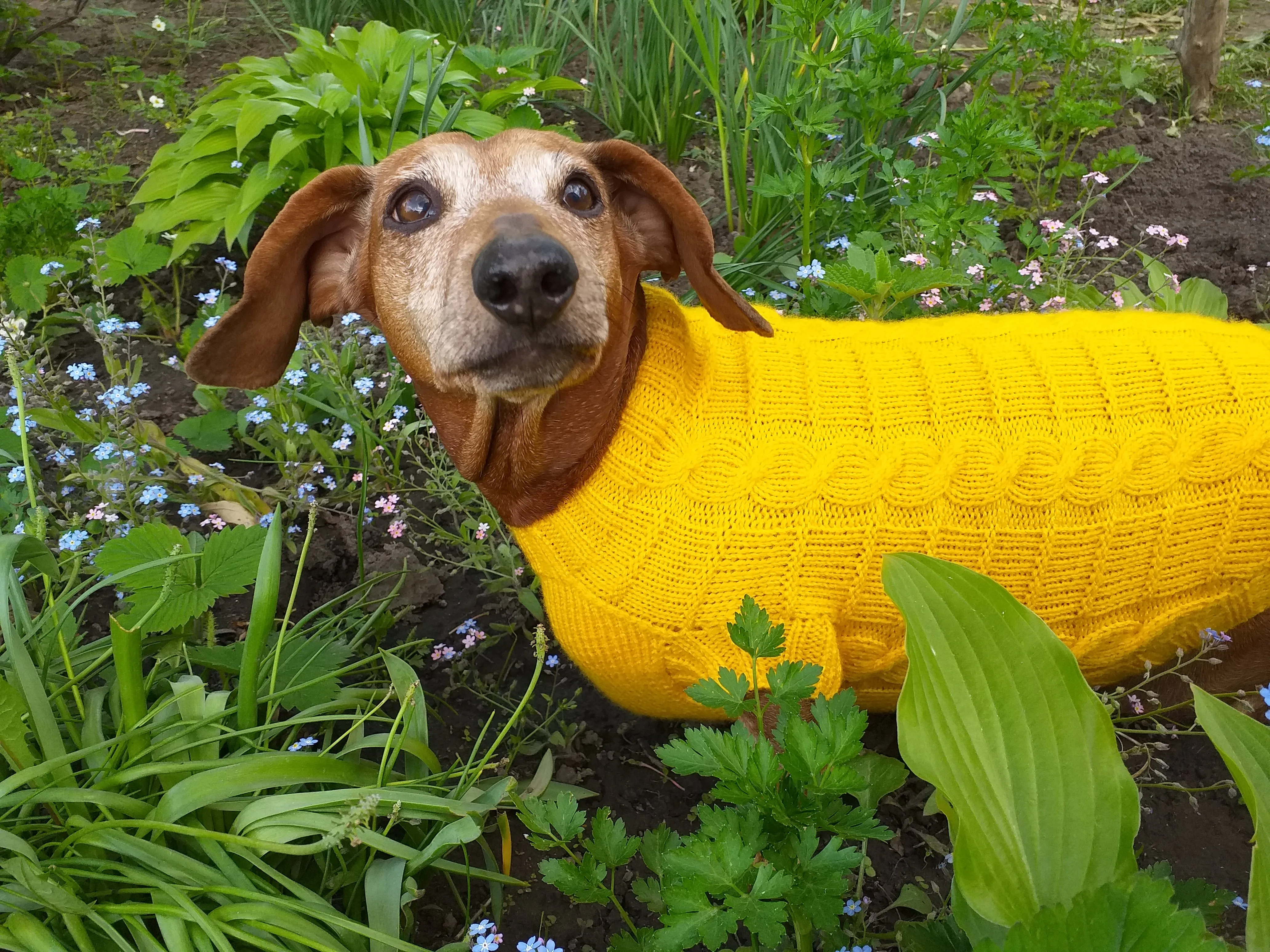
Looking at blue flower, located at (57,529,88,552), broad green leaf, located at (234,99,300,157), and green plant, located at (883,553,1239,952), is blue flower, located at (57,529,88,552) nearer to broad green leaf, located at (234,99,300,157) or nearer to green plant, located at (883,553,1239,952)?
green plant, located at (883,553,1239,952)

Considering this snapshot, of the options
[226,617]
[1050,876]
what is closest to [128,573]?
[226,617]

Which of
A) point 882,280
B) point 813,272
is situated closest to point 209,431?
point 813,272

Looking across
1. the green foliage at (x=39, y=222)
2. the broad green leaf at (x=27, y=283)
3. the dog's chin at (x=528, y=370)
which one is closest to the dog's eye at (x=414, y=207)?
the dog's chin at (x=528, y=370)

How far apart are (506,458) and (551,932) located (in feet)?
2.93

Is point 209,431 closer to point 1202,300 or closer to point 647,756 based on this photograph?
point 647,756

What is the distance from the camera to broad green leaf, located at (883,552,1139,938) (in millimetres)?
1067

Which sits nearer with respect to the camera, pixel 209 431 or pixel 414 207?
pixel 414 207

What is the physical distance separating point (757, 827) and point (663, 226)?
1.12 meters

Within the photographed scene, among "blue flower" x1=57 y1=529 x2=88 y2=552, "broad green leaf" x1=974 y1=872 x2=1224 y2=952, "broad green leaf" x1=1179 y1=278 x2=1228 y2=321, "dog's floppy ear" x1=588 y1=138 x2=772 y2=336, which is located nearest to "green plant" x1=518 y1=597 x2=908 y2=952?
"broad green leaf" x1=974 y1=872 x2=1224 y2=952

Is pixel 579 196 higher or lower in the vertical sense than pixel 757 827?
higher

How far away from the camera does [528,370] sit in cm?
137

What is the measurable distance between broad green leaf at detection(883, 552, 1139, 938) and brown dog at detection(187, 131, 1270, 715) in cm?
38

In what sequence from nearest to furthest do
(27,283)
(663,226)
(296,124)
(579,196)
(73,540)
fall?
Answer: 1. (579,196)
2. (663,226)
3. (73,540)
4. (27,283)
5. (296,124)

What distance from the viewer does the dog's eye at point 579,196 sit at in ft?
5.14
